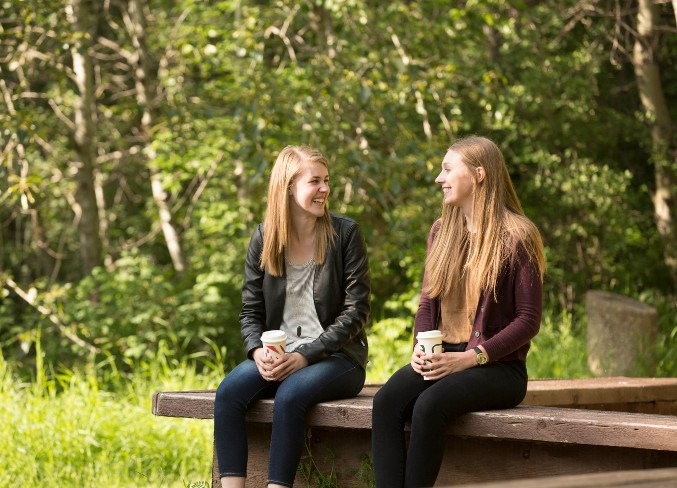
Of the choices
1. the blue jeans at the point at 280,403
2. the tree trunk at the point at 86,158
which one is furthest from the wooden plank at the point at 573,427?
the tree trunk at the point at 86,158

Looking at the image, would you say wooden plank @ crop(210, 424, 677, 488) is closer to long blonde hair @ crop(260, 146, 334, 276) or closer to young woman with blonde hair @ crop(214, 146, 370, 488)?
young woman with blonde hair @ crop(214, 146, 370, 488)

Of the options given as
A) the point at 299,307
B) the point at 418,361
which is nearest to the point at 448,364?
the point at 418,361

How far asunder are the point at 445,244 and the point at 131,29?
8878 mm

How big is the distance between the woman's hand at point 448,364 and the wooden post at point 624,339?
12.8 feet

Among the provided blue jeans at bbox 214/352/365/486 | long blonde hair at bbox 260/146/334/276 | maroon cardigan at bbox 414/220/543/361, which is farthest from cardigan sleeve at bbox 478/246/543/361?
long blonde hair at bbox 260/146/334/276

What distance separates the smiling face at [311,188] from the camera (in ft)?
13.0

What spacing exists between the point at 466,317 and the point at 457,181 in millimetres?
475

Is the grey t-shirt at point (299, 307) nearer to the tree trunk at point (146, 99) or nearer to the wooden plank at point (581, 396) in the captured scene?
the wooden plank at point (581, 396)

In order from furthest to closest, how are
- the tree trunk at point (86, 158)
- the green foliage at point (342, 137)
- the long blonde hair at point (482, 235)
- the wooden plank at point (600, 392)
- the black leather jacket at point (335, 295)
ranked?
the tree trunk at point (86, 158) → the green foliage at point (342, 137) → the wooden plank at point (600, 392) → the black leather jacket at point (335, 295) → the long blonde hair at point (482, 235)

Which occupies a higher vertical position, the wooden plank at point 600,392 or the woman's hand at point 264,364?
the woman's hand at point 264,364

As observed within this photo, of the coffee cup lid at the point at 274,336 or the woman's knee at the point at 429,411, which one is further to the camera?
the coffee cup lid at the point at 274,336

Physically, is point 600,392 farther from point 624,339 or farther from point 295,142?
point 295,142

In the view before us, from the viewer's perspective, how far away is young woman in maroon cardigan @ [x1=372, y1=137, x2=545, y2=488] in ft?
11.0

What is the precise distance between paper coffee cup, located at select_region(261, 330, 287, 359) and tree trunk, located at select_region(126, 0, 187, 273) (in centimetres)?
740
